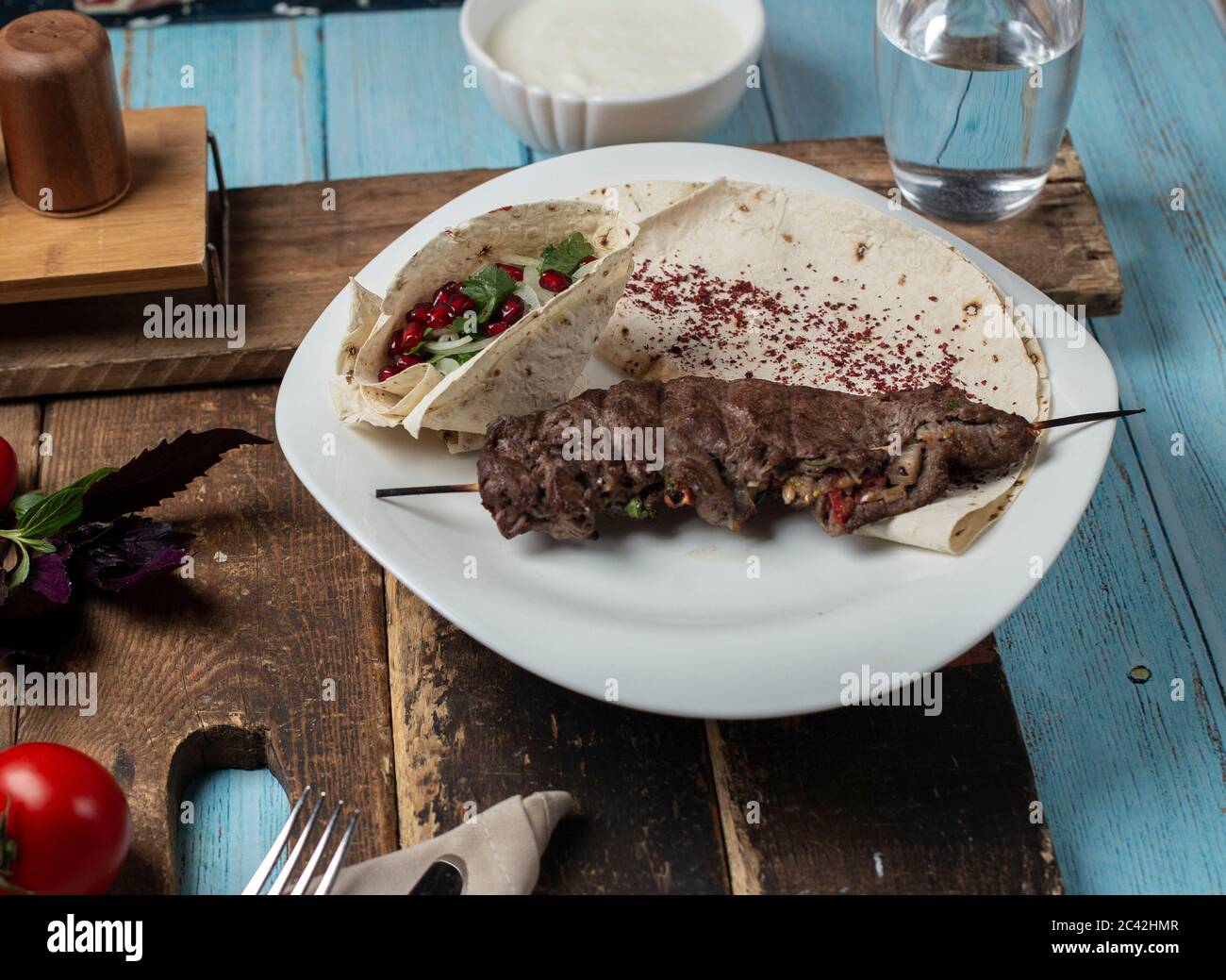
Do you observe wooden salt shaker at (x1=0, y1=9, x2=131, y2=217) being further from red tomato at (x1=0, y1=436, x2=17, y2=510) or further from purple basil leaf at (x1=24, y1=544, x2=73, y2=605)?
purple basil leaf at (x1=24, y1=544, x2=73, y2=605)

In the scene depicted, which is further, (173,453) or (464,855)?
(173,453)

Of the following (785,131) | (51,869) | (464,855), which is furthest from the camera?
(785,131)

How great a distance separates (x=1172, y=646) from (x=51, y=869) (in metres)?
2.62

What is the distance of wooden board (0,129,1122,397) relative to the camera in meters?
3.62

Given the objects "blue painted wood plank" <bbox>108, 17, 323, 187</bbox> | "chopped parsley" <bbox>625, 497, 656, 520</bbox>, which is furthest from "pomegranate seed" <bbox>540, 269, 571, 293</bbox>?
"blue painted wood plank" <bbox>108, 17, 323, 187</bbox>

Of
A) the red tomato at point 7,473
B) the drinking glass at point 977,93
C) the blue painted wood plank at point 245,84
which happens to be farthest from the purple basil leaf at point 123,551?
the drinking glass at point 977,93

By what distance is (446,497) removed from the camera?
10.2 ft

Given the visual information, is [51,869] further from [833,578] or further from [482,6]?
[482,6]

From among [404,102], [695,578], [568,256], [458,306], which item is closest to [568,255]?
[568,256]

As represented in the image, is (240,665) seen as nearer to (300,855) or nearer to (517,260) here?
(300,855)

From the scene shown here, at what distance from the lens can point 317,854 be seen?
106 inches

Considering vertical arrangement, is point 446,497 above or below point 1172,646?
above

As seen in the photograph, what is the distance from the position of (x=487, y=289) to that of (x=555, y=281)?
0.17 m
